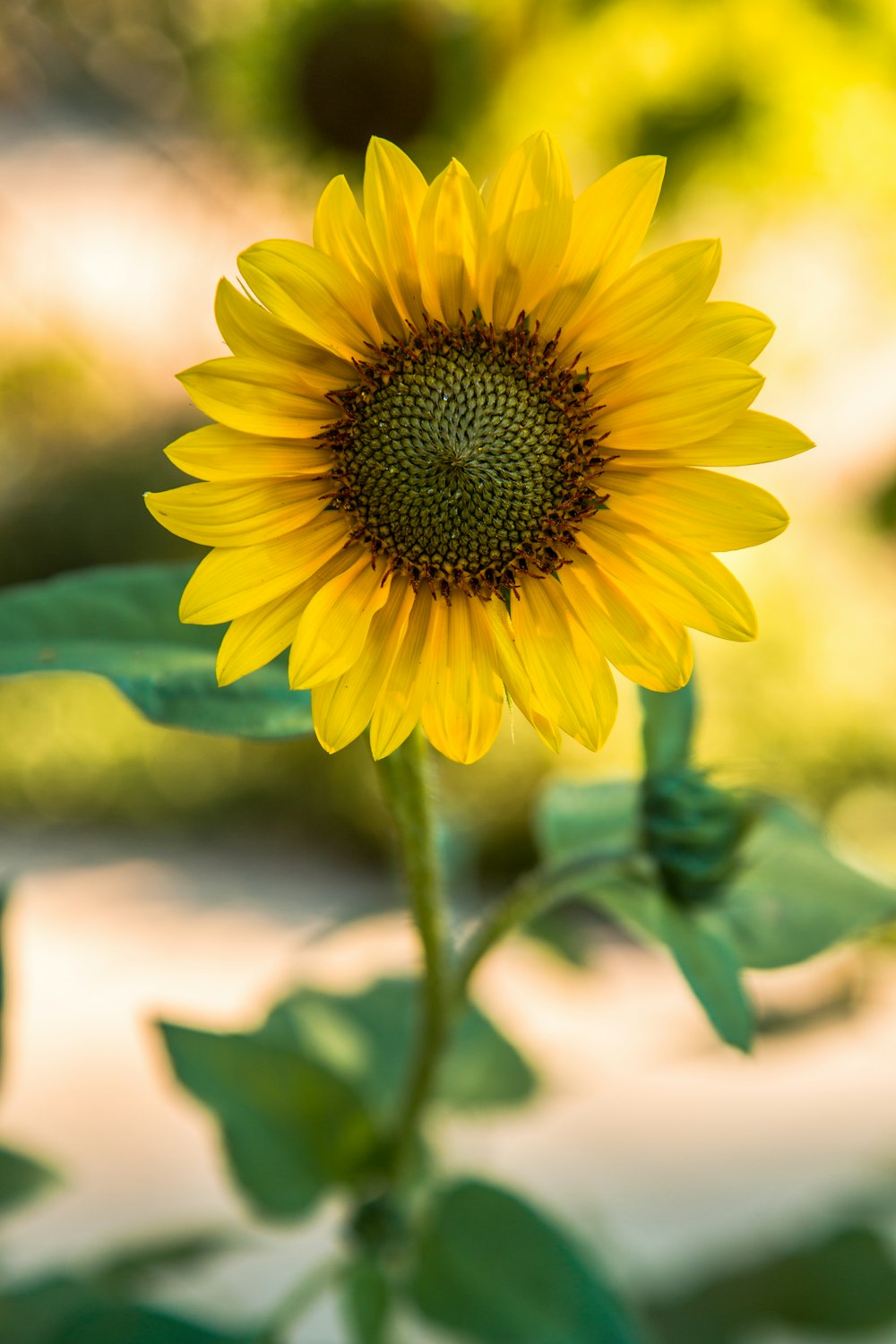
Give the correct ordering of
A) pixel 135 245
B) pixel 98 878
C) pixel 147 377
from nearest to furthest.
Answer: pixel 98 878, pixel 147 377, pixel 135 245

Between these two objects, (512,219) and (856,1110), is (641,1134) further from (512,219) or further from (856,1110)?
(512,219)

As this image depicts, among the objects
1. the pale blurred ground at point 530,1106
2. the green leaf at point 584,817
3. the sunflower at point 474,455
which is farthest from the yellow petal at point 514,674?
the pale blurred ground at point 530,1106

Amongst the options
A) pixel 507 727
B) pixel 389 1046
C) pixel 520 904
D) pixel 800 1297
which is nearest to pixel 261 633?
pixel 520 904

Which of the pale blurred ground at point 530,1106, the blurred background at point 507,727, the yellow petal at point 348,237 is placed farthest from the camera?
the blurred background at point 507,727

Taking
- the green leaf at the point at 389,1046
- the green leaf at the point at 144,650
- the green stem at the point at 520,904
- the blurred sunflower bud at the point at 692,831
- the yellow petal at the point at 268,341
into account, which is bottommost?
the green leaf at the point at 389,1046

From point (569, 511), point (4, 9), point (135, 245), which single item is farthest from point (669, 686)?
point (4, 9)

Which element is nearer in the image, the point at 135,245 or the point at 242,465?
the point at 242,465

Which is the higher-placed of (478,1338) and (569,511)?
(569,511)

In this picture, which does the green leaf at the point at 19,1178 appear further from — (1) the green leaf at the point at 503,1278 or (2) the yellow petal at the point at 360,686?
(2) the yellow petal at the point at 360,686
